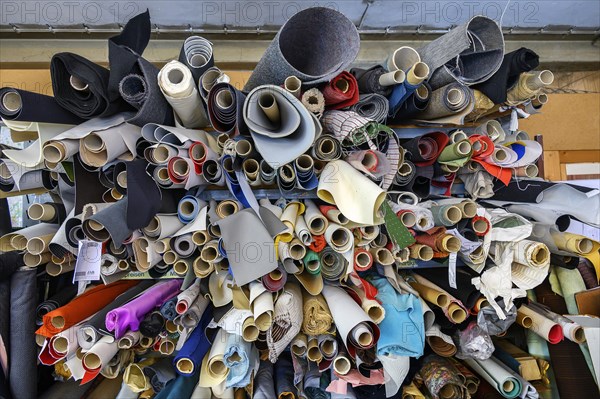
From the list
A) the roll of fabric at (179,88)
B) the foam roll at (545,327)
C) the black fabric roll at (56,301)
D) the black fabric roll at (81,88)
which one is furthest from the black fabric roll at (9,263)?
the foam roll at (545,327)

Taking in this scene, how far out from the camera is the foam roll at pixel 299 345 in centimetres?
103

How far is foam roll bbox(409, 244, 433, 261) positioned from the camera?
3.35ft

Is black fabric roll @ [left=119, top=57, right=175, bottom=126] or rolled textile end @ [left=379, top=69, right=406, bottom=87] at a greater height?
rolled textile end @ [left=379, top=69, right=406, bottom=87]

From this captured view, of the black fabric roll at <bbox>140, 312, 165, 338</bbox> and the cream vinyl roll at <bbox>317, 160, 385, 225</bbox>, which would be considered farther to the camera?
the black fabric roll at <bbox>140, 312, 165, 338</bbox>

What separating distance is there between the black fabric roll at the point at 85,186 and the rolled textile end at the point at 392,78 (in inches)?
33.1

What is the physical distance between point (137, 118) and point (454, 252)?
92cm

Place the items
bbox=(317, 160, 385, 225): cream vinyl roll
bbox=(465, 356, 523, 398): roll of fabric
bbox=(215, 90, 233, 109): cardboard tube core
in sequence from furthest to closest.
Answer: bbox=(465, 356, 523, 398): roll of fabric
bbox=(215, 90, 233, 109): cardboard tube core
bbox=(317, 160, 385, 225): cream vinyl roll

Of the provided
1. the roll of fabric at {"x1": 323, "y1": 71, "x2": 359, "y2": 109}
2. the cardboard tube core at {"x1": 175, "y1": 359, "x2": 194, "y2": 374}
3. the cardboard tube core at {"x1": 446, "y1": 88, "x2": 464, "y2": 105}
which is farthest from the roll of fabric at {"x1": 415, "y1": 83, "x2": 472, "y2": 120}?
the cardboard tube core at {"x1": 175, "y1": 359, "x2": 194, "y2": 374}

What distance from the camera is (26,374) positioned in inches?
40.2

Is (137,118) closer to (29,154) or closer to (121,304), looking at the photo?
(29,154)

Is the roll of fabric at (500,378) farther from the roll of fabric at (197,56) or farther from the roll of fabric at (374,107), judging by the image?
the roll of fabric at (197,56)

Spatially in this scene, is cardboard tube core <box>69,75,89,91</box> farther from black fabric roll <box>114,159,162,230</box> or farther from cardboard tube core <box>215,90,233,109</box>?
cardboard tube core <box>215,90,233,109</box>

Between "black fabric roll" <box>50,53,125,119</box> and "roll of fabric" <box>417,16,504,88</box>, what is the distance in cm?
91

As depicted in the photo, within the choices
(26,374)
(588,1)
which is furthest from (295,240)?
(588,1)
